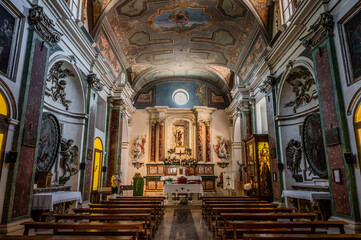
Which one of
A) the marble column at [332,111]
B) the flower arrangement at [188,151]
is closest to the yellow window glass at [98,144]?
the flower arrangement at [188,151]

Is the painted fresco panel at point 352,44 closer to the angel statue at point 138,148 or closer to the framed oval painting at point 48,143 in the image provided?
the framed oval painting at point 48,143

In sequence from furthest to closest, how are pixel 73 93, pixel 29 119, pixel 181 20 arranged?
pixel 181 20
pixel 73 93
pixel 29 119

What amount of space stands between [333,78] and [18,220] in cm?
772

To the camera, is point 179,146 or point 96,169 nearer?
point 96,169

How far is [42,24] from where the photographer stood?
6242 millimetres

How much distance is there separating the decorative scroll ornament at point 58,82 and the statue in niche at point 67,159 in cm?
125

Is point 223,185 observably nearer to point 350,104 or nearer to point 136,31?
point 136,31

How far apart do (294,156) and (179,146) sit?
396 inches

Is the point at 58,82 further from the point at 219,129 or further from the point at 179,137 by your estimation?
the point at 219,129

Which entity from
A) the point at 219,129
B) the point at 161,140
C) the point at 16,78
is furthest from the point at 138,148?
the point at 16,78

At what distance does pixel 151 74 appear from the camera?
18.0 m

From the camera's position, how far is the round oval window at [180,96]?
19.2m

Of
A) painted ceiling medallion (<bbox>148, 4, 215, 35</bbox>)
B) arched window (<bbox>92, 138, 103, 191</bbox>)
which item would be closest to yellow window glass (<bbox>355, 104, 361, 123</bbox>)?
painted ceiling medallion (<bbox>148, 4, 215, 35</bbox>)

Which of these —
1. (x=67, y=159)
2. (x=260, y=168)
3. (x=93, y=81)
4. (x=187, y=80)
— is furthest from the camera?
(x=187, y=80)
